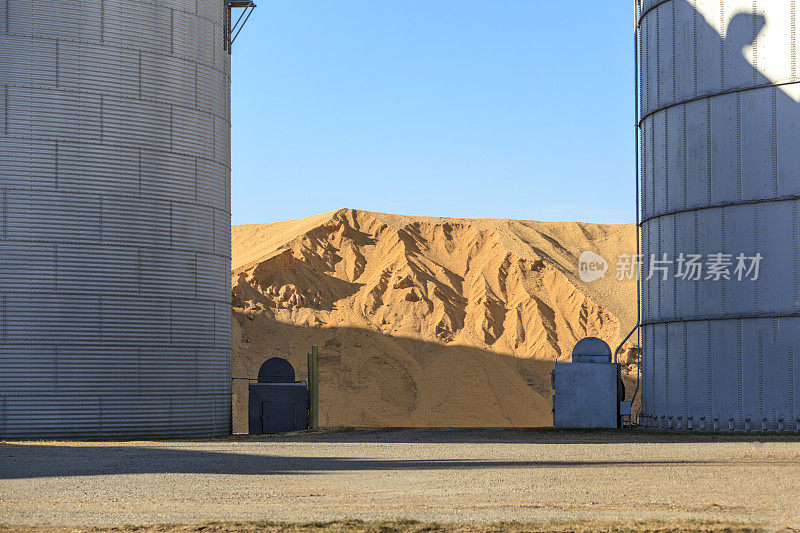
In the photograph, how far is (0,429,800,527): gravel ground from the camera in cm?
1305

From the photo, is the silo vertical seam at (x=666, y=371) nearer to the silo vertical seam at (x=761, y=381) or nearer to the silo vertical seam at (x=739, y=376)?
the silo vertical seam at (x=739, y=376)

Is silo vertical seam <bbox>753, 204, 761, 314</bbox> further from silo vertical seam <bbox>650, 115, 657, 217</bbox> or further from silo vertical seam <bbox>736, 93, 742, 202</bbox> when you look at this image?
silo vertical seam <bbox>650, 115, 657, 217</bbox>

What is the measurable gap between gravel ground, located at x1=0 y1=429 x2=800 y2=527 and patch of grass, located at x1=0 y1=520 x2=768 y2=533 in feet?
1.42

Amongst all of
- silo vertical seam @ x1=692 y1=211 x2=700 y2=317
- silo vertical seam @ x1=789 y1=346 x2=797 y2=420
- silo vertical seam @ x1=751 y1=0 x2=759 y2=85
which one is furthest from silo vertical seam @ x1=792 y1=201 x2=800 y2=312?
silo vertical seam @ x1=751 y1=0 x2=759 y2=85

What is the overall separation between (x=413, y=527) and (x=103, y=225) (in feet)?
63.2

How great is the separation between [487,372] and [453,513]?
1969 inches

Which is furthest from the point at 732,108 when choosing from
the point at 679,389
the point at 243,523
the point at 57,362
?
the point at 243,523

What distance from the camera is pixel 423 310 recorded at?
70.5 meters

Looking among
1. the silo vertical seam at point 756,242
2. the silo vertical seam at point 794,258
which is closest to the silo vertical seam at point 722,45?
the silo vertical seam at point 756,242

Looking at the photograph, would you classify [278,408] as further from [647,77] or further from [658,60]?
[658,60]

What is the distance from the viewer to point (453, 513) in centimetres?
1288

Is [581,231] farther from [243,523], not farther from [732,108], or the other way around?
[243,523]

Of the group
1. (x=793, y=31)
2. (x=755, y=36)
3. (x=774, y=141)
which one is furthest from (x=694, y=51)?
(x=774, y=141)

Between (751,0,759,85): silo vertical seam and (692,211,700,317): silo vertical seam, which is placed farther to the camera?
(692,211,700,317): silo vertical seam
